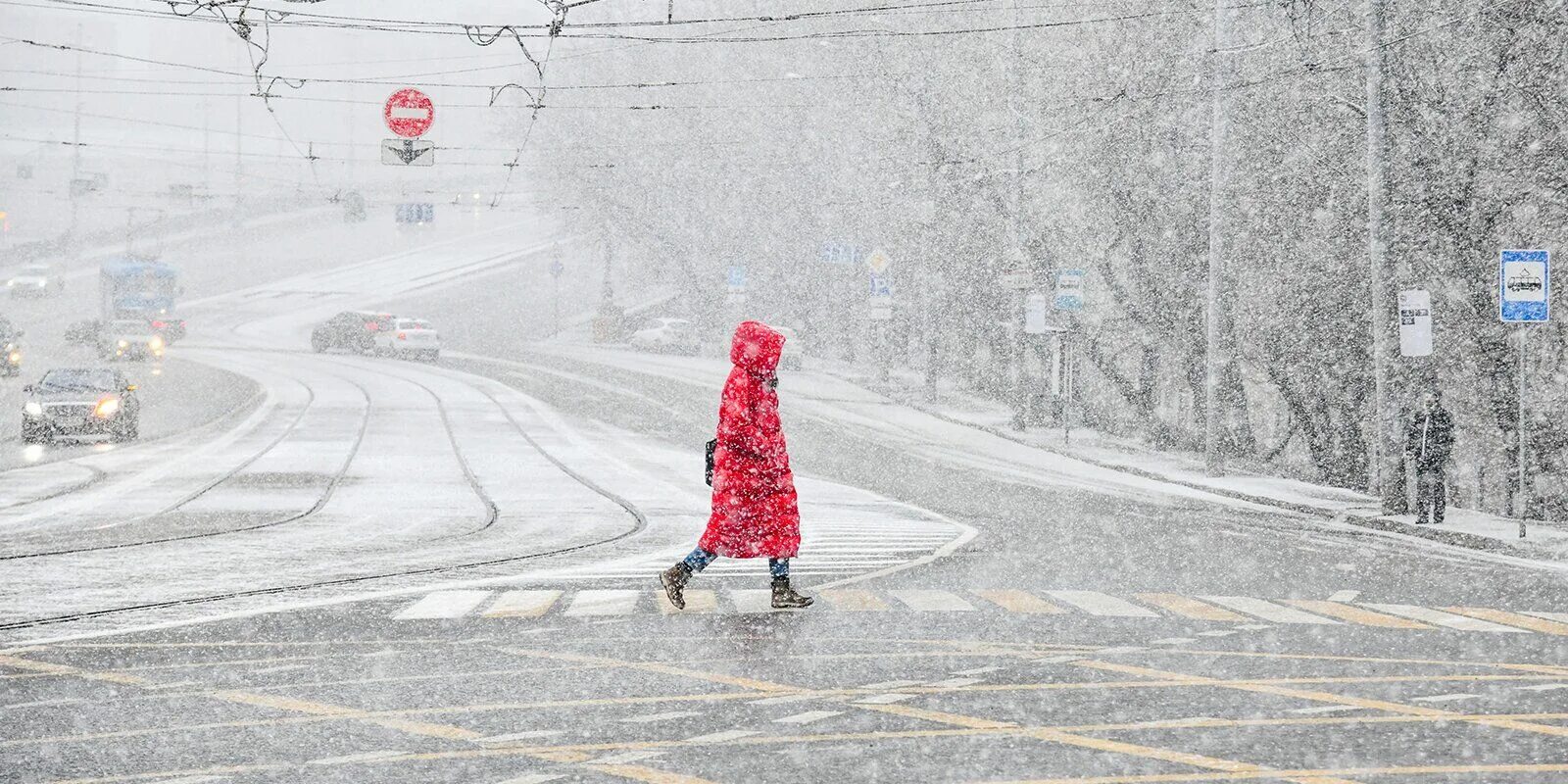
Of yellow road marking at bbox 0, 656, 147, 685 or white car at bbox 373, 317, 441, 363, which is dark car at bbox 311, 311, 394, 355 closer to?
white car at bbox 373, 317, 441, 363

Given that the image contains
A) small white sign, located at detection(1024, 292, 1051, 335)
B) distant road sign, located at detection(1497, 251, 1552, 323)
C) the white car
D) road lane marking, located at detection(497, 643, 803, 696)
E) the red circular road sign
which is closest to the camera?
road lane marking, located at detection(497, 643, 803, 696)

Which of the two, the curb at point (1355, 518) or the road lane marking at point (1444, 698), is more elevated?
the road lane marking at point (1444, 698)

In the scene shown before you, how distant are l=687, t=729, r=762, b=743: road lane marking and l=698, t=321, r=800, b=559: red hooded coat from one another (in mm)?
3924

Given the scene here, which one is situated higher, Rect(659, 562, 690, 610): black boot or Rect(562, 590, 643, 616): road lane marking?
Rect(659, 562, 690, 610): black boot

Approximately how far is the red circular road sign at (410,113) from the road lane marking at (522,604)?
2033cm

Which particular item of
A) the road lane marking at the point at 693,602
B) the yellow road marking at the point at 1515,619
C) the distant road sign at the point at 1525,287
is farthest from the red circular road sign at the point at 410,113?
the yellow road marking at the point at 1515,619

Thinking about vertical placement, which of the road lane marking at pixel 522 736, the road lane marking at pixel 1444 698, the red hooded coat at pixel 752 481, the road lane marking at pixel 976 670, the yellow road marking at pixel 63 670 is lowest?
the road lane marking at pixel 976 670

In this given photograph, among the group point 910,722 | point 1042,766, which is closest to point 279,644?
point 910,722

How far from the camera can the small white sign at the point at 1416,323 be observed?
22.4m

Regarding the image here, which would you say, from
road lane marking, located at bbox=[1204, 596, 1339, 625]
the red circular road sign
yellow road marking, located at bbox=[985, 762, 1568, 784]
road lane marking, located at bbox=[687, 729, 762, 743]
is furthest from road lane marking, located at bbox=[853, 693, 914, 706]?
the red circular road sign

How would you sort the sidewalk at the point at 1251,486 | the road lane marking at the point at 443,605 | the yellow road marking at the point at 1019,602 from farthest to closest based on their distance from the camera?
the sidewalk at the point at 1251,486
the yellow road marking at the point at 1019,602
the road lane marking at the point at 443,605

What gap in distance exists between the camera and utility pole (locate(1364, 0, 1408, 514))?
2333 cm

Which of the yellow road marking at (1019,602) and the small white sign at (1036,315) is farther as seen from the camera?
the small white sign at (1036,315)

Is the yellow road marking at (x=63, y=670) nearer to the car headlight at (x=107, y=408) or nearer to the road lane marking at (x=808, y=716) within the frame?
the road lane marking at (x=808, y=716)
